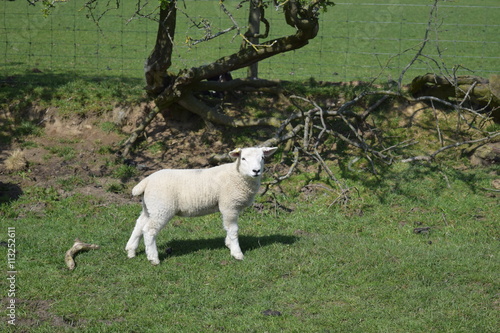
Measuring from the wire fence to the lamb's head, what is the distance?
6634mm

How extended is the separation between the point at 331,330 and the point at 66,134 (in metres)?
8.72

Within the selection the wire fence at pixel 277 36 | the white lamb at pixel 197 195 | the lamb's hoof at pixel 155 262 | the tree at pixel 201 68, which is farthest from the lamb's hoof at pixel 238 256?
the wire fence at pixel 277 36

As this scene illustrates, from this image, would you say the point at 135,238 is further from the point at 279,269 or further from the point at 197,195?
the point at 279,269

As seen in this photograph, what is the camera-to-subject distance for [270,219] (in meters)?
9.84

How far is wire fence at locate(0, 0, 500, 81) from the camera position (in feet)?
55.8

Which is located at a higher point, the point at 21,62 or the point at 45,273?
the point at 21,62

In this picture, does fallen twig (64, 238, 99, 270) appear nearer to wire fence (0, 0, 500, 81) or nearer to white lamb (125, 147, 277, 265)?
white lamb (125, 147, 277, 265)

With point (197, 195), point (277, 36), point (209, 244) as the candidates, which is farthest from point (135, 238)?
point (277, 36)

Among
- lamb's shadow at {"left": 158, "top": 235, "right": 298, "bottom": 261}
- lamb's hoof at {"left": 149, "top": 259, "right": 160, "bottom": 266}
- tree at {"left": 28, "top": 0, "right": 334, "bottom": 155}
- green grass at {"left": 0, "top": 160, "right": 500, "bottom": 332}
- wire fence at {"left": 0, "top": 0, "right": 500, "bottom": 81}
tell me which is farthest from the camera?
wire fence at {"left": 0, "top": 0, "right": 500, "bottom": 81}

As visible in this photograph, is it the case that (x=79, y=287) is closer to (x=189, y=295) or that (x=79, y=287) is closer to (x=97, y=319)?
(x=97, y=319)

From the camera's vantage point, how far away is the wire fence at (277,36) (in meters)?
17.0

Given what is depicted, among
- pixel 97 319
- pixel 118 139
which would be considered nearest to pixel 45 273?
pixel 97 319

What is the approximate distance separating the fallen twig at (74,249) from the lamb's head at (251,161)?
86.7 inches

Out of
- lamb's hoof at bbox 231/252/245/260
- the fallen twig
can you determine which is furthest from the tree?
lamb's hoof at bbox 231/252/245/260
